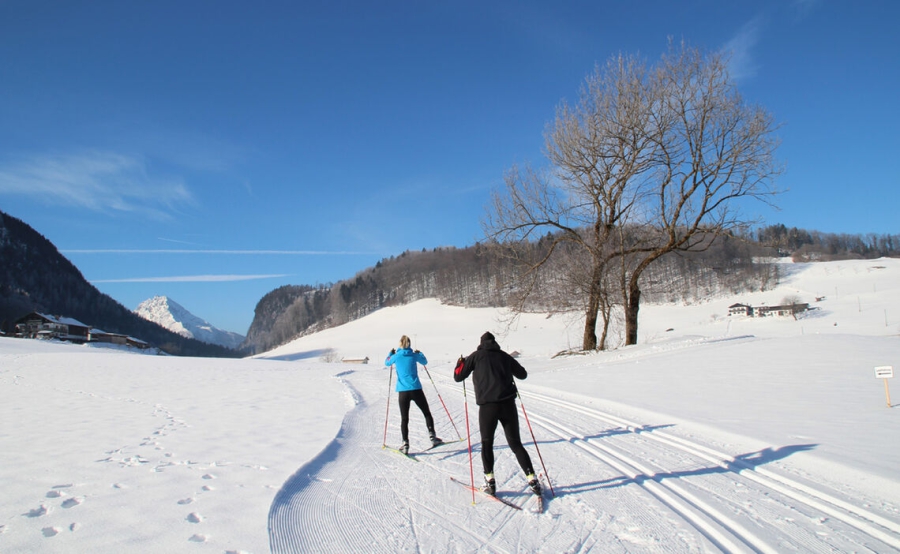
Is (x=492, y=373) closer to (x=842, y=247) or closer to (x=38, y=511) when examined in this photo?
(x=38, y=511)

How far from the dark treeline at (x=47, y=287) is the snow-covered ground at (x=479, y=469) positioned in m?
128

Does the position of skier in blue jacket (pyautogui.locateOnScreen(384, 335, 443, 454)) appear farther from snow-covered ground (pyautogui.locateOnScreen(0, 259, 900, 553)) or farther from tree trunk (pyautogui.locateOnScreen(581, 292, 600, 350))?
tree trunk (pyautogui.locateOnScreen(581, 292, 600, 350))

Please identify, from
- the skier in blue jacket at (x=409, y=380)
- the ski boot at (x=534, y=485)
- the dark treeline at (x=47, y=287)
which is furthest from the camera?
the dark treeline at (x=47, y=287)

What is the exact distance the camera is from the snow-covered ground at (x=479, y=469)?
4.06 meters

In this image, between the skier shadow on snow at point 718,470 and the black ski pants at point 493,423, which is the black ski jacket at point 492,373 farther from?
the skier shadow on snow at point 718,470

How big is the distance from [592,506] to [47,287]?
16180 centimetres

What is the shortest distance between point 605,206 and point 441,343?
5071 centimetres

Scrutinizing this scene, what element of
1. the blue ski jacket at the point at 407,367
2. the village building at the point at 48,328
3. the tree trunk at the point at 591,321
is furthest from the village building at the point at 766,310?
the village building at the point at 48,328

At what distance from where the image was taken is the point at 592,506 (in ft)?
15.9

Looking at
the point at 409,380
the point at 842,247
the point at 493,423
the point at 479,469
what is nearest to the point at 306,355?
the point at 409,380

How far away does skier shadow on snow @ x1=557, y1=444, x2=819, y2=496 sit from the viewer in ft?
18.0

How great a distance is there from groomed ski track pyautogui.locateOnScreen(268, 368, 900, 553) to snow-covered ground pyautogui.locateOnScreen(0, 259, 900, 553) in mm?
27

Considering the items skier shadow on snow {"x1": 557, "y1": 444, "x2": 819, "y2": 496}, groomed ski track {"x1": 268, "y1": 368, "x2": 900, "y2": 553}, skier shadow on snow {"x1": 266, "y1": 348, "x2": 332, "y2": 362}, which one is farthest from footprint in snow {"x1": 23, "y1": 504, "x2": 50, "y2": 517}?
skier shadow on snow {"x1": 266, "y1": 348, "x2": 332, "y2": 362}

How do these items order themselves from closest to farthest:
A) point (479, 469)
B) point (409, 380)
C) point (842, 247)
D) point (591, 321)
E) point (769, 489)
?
point (769, 489) → point (479, 469) → point (409, 380) → point (591, 321) → point (842, 247)
